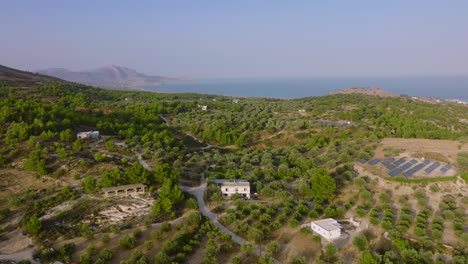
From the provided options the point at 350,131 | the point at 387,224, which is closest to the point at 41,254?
the point at 387,224

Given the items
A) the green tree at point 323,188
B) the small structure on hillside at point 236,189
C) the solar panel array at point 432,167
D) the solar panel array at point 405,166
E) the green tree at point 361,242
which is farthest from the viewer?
the solar panel array at point 432,167

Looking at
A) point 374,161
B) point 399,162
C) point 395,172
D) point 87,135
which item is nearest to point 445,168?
point 399,162

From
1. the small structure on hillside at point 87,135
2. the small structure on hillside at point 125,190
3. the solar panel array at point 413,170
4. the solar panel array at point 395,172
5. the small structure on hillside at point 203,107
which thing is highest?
the small structure on hillside at point 203,107

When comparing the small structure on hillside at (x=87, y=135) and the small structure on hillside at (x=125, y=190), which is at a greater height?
the small structure on hillside at (x=87, y=135)

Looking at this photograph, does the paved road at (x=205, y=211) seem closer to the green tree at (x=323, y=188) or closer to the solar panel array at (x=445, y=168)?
the green tree at (x=323, y=188)

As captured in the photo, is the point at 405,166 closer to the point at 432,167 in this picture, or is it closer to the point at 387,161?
the point at 387,161

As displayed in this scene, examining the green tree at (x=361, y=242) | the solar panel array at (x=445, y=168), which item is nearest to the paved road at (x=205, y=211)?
the green tree at (x=361, y=242)

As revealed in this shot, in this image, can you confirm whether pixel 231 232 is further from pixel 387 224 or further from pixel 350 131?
pixel 350 131
